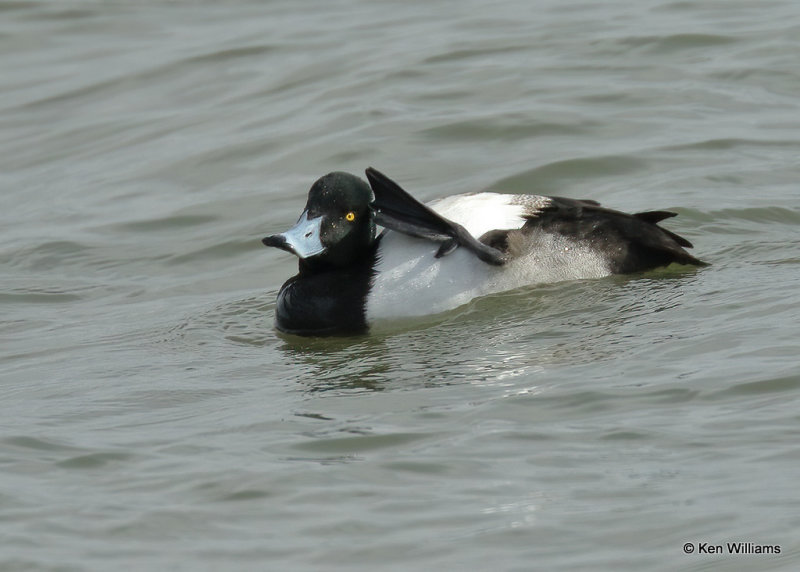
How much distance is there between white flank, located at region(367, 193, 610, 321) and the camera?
7090 mm

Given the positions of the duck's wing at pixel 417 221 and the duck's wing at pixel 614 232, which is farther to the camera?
the duck's wing at pixel 614 232

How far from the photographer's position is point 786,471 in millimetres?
4750

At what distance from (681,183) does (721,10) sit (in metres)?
4.56

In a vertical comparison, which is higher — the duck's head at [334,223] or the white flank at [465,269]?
the duck's head at [334,223]

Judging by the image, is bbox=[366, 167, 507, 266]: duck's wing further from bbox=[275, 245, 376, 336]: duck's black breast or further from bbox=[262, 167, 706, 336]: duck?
bbox=[275, 245, 376, 336]: duck's black breast

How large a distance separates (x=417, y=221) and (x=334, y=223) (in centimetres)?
46

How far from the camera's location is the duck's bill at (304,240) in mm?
7211

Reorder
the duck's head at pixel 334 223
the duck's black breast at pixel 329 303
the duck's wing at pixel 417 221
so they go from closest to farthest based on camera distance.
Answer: the duck's wing at pixel 417 221, the duck's black breast at pixel 329 303, the duck's head at pixel 334 223

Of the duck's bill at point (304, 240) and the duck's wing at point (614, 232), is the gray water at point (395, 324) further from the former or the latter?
the duck's bill at point (304, 240)

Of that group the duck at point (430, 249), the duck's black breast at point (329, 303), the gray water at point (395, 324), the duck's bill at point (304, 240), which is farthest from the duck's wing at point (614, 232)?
the duck's bill at point (304, 240)

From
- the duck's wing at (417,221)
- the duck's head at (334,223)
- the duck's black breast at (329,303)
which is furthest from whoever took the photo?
the duck's head at (334,223)

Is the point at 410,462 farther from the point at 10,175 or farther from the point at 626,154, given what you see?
the point at 10,175

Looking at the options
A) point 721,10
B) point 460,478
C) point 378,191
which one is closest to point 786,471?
point 460,478

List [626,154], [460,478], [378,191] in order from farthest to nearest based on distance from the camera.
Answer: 1. [626,154]
2. [378,191]
3. [460,478]
